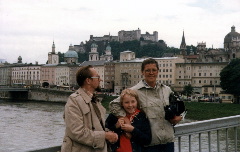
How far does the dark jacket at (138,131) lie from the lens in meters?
3.96

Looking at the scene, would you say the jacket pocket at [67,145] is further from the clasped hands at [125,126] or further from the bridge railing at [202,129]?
the bridge railing at [202,129]

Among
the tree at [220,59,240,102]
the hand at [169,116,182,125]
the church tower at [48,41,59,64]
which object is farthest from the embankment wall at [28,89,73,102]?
the hand at [169,116,182,125]

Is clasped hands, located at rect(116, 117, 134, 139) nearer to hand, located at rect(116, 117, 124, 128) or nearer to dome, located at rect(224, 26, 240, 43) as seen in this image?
hand, located at rect(116, 117, 124, 128)

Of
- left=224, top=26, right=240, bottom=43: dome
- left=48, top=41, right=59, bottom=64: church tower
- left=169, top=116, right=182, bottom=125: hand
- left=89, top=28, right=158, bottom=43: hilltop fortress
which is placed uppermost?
left=89, top=28, right=158, bottom=43: hilltop fortress

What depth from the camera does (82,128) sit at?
3.44 meters

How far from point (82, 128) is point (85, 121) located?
11 centimetres

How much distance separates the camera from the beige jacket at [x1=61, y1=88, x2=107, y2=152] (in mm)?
3430

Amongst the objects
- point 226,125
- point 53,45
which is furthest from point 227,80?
point 53,45

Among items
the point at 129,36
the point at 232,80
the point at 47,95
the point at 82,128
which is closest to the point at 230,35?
the point at 232,80

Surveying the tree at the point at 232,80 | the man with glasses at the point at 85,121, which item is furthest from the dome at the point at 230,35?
the man with glasses at the point at 85,121

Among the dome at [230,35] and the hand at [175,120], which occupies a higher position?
the dome at [230,35]

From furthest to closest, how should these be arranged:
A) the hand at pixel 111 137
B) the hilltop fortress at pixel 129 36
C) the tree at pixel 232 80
→ the hilltop fortress at pixel 129 36
the tree at pixel 232 80
the hand at pixel 111 137

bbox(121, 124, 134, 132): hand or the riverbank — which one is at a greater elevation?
bbox(121, 124, 134, 132): hand

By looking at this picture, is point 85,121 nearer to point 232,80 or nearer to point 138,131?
point 138,131
